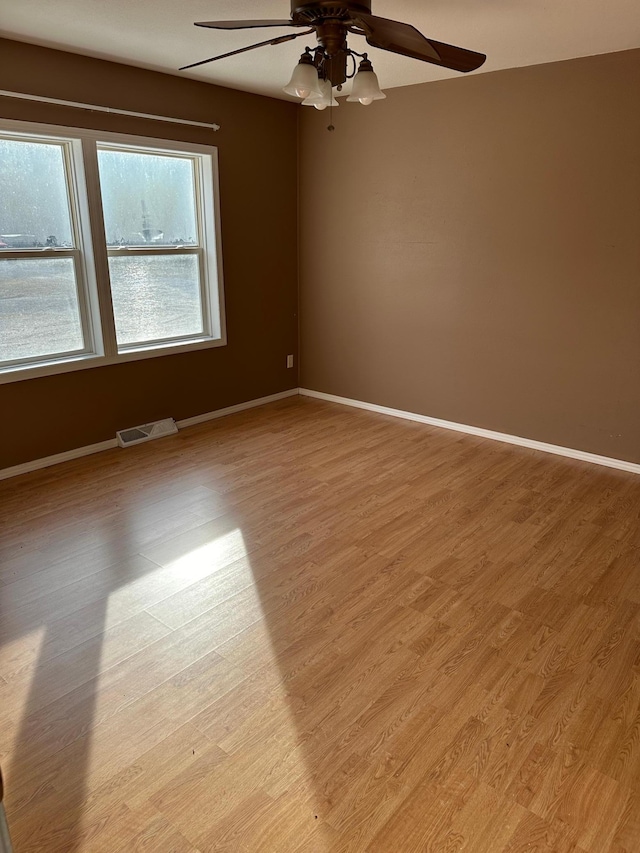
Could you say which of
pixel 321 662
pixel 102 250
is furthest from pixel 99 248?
pixel 321 662

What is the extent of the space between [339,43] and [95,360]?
260cm

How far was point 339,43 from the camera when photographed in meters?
2.17

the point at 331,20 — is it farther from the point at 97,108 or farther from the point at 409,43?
the point at 97,108

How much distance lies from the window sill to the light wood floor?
25.5 inches

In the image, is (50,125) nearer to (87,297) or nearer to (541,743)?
(87,297)

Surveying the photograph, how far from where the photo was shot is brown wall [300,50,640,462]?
3637 millimetres

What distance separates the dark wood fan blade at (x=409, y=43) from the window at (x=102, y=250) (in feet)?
7.49

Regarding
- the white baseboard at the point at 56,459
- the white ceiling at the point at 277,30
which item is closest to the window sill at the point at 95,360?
the white baseboard at the point at 56,459

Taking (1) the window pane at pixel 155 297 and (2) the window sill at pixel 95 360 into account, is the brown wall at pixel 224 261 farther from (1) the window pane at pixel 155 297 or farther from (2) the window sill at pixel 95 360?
(1) the window pane at pixel 155 297

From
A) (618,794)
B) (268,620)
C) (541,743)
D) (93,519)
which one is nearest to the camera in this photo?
(618,794)

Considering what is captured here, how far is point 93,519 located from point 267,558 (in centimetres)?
107

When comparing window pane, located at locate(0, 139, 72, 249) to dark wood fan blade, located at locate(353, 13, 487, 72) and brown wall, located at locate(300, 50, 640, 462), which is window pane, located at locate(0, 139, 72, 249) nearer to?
brown wall, located at locate(300, 50, 640, 462)

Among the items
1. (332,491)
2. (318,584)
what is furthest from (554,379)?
(318,584)

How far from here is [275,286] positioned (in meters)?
5.18
